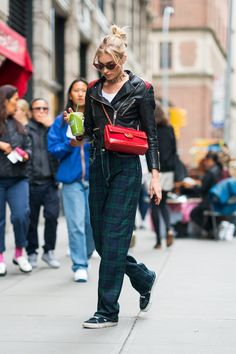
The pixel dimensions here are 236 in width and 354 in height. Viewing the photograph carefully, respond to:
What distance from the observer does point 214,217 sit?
12.8 m

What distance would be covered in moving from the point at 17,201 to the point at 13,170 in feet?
1.03

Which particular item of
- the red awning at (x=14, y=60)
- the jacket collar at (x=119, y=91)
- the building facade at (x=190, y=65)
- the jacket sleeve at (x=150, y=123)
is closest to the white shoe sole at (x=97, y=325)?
the jacket sleeve at (x=150, y=123)

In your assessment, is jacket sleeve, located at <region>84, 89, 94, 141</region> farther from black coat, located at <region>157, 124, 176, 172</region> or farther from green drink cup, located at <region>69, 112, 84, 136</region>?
black coat, located at <region>157, 124, 176, 172</region>

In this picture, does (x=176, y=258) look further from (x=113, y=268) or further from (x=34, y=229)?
(x=113, y=268)

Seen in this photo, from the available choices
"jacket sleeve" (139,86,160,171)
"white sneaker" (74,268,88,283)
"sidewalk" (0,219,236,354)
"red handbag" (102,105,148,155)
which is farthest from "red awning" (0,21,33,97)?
"red handbag" (102,105,148,155)

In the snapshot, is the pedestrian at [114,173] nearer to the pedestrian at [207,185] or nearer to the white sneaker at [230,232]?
the pedestrian at [207,185]

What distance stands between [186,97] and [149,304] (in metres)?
56.0

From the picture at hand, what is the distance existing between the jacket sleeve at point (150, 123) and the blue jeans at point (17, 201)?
2613mm

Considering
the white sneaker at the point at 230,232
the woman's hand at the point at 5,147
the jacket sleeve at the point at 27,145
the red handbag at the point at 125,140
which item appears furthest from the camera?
the white sneaker at the point at 230,232

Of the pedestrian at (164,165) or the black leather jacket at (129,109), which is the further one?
the pedestrian at (164,165)

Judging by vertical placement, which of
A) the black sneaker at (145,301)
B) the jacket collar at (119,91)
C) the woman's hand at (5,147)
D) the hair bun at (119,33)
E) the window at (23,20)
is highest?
the window at (23,20)

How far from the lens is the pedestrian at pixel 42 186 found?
8672mm

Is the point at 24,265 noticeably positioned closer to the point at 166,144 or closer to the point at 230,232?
the point at 166,144

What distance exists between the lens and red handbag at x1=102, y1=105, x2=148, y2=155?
5.35 meters
